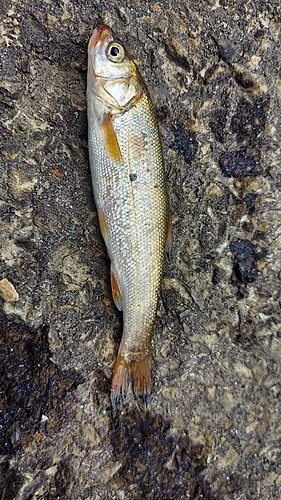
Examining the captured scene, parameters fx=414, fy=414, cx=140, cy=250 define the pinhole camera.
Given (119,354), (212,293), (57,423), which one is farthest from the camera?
(212,293)

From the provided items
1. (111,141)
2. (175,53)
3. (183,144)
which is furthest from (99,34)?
(183,144)

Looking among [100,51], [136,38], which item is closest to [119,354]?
[100,51]

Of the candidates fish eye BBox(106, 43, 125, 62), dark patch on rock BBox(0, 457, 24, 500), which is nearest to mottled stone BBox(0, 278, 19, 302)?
dark patch on rock BBox(0, 457, 24, 500)

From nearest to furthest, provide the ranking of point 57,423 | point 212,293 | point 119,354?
point 57,423 → point 119,354 → point 212,293

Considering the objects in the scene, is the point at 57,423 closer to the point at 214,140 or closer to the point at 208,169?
the point at 208,169

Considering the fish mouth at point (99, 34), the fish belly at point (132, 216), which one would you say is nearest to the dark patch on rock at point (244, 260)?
the fish belly at point (132, 216)

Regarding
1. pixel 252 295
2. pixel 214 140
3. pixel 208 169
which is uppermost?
pixel 214 140

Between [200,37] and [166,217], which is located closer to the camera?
[166,217]
